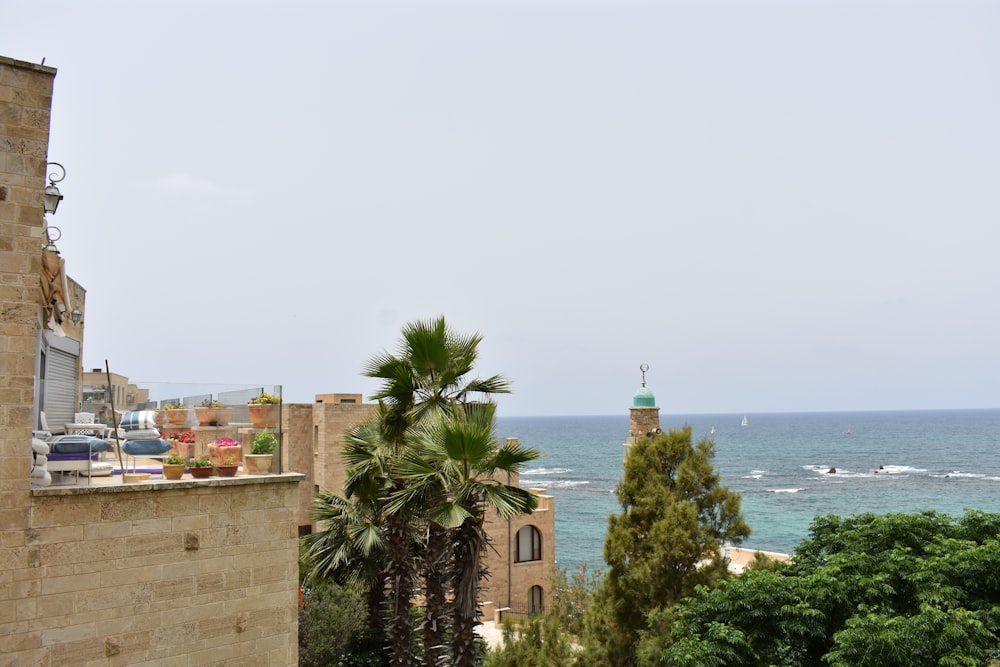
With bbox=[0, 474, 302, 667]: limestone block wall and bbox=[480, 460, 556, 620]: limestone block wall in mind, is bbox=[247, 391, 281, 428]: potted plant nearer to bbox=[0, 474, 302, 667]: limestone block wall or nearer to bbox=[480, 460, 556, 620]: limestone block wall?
bbox=[0, 474, 302, 667]: limestone block wall

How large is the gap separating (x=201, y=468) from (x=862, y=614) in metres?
9.22

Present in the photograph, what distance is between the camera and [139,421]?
10000mm

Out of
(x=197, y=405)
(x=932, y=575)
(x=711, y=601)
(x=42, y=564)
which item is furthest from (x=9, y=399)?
(x=932, y=575)

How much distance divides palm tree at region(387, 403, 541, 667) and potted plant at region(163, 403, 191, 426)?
10.2 ft

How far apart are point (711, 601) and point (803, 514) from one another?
67615 millimetres

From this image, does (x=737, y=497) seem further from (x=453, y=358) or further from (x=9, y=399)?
(x=9, y=399)

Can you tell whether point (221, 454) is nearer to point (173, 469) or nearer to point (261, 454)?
point (261, 454)

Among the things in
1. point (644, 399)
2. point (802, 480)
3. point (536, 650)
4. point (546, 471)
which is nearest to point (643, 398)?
point (644, 399)

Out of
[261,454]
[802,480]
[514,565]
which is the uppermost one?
[261,454]

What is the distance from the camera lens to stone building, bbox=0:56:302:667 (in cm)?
727

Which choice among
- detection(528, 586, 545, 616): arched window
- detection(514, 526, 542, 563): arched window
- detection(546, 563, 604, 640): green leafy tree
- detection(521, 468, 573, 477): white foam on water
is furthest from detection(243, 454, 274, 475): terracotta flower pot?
detection(521, 468, 573, 477): white foam on water

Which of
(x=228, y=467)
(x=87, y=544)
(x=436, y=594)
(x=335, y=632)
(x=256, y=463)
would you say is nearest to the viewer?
(x=87, y=544)

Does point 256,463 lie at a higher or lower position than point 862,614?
higher

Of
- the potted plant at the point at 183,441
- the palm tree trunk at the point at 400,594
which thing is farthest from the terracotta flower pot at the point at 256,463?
the palm tree trunk at the point at 400,594
